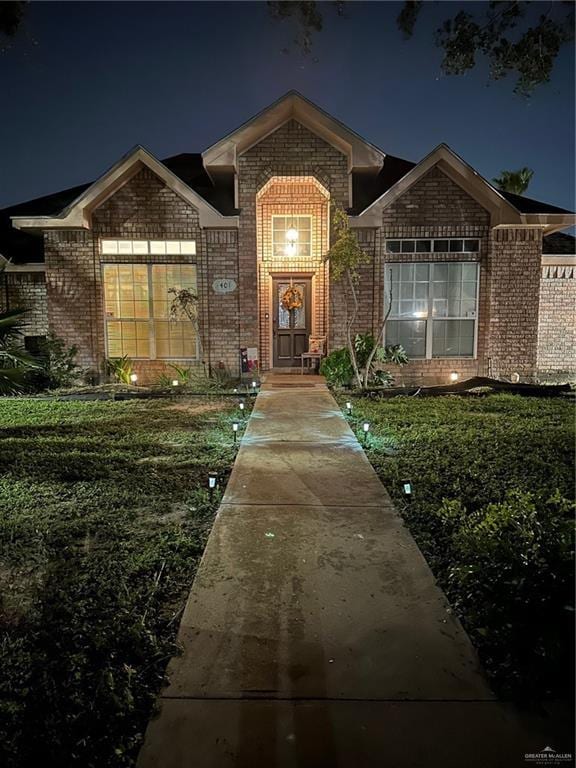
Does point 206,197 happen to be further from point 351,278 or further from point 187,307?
point 351,278

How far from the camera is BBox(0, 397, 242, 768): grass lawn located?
2.15 meters

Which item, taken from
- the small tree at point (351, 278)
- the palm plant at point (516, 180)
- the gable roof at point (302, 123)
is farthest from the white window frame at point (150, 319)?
the palm plant at point (516, 180)

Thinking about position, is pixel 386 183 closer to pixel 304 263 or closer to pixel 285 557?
pixel 304 263

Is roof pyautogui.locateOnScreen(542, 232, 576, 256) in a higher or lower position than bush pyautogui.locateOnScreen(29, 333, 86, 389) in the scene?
higher

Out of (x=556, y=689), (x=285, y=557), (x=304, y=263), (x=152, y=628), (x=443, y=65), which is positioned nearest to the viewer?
(x=556, y=689)

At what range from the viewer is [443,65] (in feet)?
17.3

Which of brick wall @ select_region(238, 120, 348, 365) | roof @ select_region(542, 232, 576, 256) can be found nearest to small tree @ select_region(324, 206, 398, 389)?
brick wall @ select_region(238, 120, 348, 365)

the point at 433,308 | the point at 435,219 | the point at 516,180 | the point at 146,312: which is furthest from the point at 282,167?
the point at 516,180

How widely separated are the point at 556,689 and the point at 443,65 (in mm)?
5423

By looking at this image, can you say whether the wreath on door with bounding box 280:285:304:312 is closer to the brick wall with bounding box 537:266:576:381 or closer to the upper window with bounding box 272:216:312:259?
the upper window with bounding box 272:216:312:259

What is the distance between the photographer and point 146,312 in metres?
11.9

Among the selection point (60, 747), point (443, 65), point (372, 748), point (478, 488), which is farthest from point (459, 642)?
point (443, 65)

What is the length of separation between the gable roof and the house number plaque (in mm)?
2418

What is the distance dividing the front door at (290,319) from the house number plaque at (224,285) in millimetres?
1331
